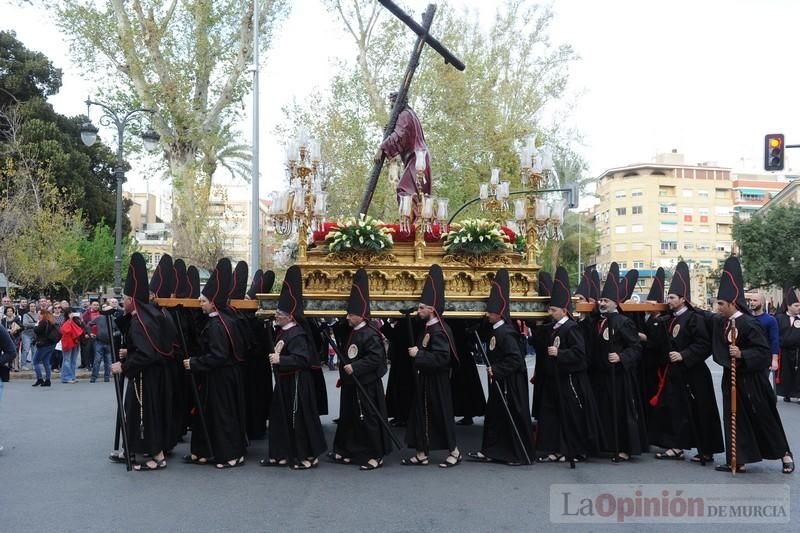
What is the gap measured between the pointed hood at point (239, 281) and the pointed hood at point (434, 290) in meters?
2.52

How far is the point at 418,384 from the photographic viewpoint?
8758 millimetres

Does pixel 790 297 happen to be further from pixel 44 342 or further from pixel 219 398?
pixel 44 342

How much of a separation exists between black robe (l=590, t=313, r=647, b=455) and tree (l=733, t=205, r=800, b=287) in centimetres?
3914

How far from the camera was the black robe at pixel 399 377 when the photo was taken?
11.0 metres

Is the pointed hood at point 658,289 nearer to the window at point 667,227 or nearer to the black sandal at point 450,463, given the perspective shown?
the black sandal at point 450,463

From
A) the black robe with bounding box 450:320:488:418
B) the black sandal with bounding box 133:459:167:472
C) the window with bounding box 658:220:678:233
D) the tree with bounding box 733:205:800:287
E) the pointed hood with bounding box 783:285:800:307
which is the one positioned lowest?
the black sandal with bounding box 133:459:167:472

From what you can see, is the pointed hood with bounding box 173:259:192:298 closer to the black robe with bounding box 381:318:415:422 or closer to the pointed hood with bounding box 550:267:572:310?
the black robe with bounding box 381:318:415:422

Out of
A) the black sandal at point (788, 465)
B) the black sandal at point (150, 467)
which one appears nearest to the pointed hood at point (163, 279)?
the black sandal at point (150, 467)

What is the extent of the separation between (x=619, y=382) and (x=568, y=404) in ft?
2.57

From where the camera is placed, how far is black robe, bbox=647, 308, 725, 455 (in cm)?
875

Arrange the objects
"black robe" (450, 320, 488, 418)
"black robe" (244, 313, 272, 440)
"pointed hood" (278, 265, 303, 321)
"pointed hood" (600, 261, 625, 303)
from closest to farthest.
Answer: "pointed hood" (278, 265, 303, 321) → "pointed hood" (600, 261, 625, 303) → "black robe" (244, 313, 272, 440) → "black robe" (450, 320, 488, 418)

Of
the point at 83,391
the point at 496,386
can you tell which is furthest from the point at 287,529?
the point at 83,391

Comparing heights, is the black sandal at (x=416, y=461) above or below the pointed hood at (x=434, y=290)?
below

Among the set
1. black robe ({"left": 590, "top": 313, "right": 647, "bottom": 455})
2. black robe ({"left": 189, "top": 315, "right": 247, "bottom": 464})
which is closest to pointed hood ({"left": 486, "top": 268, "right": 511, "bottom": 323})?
black robe ({"left": 590, "top": 313, "right": 647, "bottom": 455})
